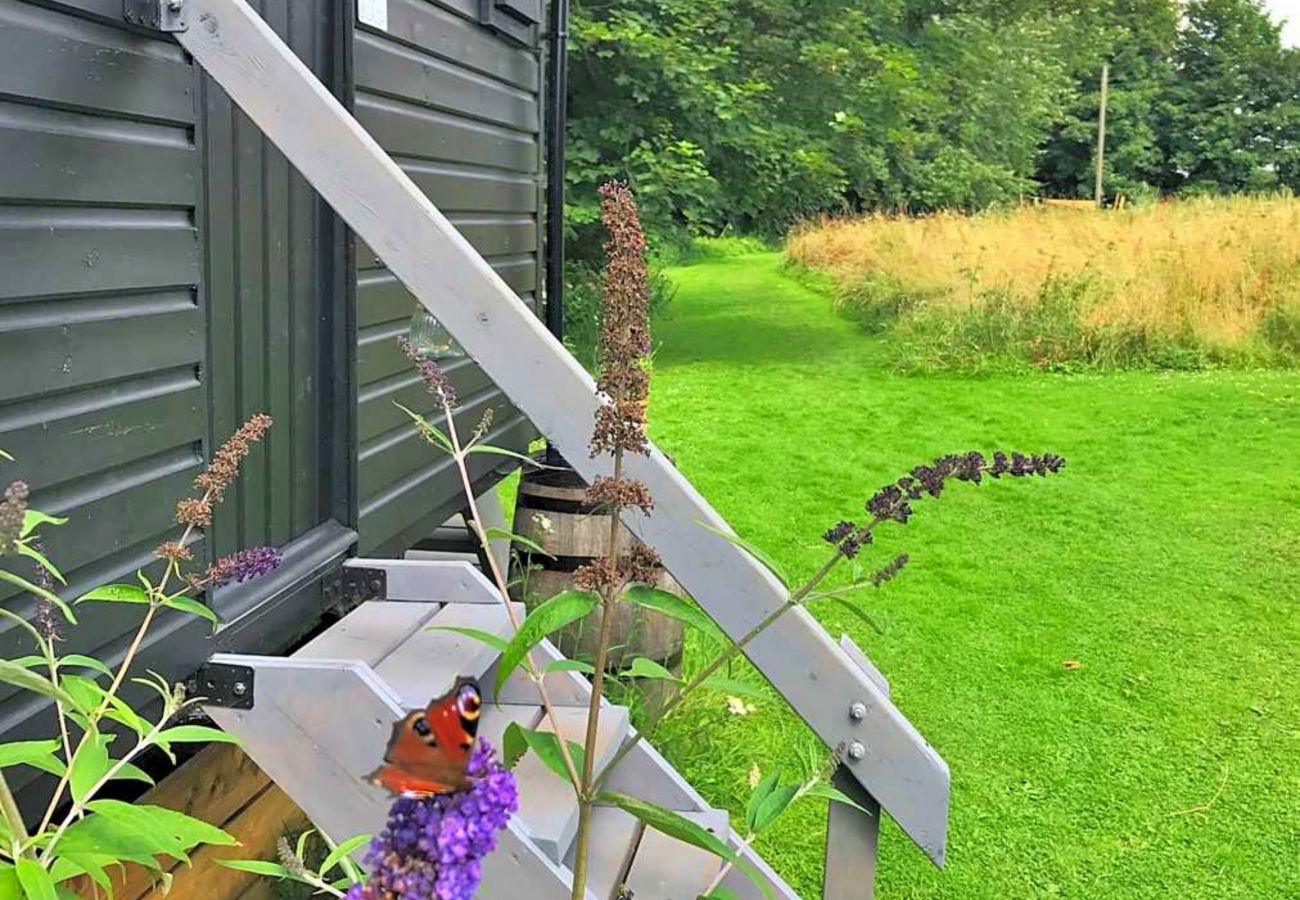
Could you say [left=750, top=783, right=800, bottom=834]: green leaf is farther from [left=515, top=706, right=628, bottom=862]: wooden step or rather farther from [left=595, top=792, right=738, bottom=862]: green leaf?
[left=515, top=706, right=628, bottom=862]: wooden step

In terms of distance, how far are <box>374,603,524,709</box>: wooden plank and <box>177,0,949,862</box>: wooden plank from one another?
0.48 m

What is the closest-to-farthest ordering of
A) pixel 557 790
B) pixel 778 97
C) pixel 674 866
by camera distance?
1. pixel 557 790
2. pixel 674 866
3. pixel 778 97

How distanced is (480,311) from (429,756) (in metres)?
1.62

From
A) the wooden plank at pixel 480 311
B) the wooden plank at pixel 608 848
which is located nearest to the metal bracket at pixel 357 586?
the wooden plank at pixel 608 848

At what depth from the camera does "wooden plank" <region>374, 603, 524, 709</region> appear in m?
2.46

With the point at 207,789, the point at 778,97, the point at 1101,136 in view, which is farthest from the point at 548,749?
the point at 1101,136

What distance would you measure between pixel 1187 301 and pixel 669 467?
35.6ft

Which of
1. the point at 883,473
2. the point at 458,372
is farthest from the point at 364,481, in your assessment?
the point at 883,473

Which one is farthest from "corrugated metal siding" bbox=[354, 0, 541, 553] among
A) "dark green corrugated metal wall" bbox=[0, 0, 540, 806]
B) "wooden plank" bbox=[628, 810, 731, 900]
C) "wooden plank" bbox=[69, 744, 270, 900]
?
"wooden plank" bbox=[628, 810, 731, 900]

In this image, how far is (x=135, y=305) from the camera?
7.14 ft

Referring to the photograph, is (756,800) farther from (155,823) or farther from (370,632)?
(370,632)

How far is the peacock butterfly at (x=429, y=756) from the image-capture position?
0.65 metres

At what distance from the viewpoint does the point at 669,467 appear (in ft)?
7.20

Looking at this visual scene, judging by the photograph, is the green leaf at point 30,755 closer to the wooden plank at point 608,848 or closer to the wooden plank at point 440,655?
the wooden plank at point 440,655
